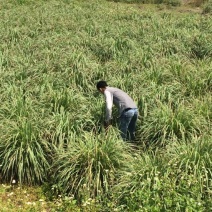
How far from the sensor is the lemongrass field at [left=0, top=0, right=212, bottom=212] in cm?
436

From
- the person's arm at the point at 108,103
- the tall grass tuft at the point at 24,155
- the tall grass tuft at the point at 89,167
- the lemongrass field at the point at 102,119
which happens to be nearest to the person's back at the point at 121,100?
the person's arm at the point at 108,103

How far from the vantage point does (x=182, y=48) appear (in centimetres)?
948

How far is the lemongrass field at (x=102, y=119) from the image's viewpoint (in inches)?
171

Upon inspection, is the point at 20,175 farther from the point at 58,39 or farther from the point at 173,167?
the point at 58,39

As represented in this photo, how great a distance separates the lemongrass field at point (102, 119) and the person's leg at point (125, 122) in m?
0.26

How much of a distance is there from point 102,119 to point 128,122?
21.8 inches

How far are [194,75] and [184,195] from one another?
13.8ft

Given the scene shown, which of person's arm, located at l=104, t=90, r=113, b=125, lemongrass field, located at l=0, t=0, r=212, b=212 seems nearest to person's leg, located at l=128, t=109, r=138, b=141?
lemongrass field, located at l=0, t=0, r=212, b=212

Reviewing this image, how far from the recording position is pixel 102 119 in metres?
6.07

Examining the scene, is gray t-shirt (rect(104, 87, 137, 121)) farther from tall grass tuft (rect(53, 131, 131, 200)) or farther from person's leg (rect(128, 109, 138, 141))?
tall grass tuft (rect(53, 131, 131, 200))

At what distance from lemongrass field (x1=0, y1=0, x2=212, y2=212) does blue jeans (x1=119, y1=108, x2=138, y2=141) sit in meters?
0.19

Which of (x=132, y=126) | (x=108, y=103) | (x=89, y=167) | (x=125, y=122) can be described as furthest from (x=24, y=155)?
(x=132, y=126)

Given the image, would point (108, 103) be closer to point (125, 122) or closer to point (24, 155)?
point (125, 122)

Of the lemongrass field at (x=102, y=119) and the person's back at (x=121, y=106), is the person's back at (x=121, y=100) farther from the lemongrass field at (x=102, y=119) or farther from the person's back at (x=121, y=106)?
the lemongrass field at (x=102, y=119)
